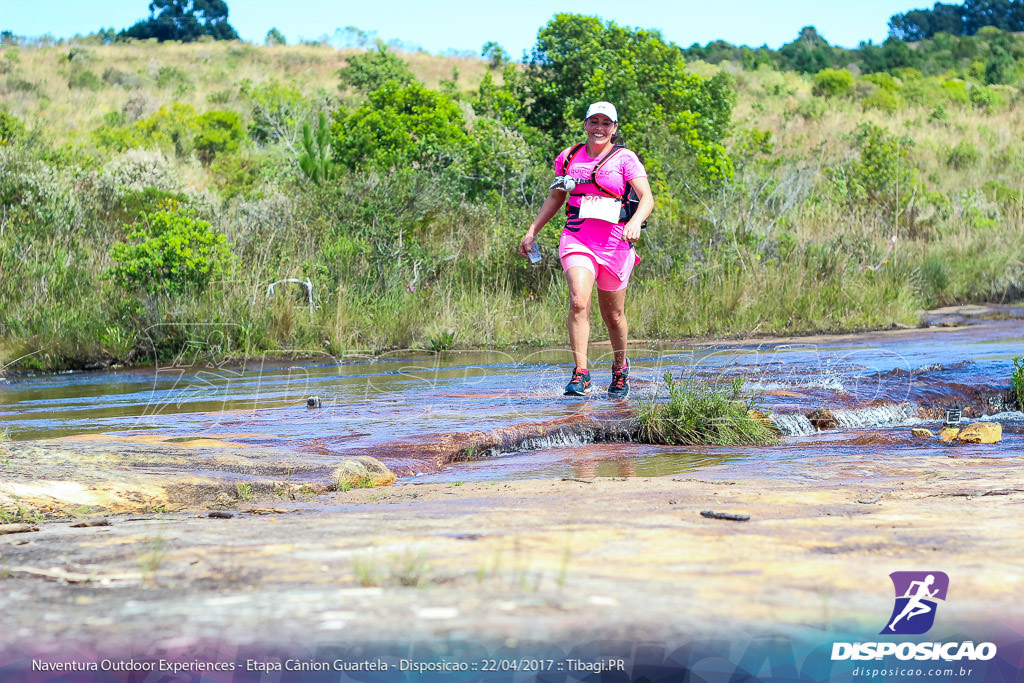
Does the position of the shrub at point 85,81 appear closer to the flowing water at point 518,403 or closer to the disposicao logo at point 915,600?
the flowing water at point 518,403

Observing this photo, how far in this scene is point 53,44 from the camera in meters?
53.2

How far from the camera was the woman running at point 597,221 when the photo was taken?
7523 millimetres

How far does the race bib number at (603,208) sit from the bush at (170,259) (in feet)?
18.8

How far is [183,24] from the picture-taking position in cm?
6356

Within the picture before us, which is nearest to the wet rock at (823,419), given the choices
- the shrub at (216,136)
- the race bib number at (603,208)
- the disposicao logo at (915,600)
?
the race bib number at (603,208)

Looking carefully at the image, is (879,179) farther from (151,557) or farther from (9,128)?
(151,557)

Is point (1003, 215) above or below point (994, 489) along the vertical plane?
above

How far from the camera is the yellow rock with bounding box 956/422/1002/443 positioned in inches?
251

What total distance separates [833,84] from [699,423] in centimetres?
3995

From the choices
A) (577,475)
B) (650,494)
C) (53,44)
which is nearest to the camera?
(650,494)

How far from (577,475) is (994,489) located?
194 centimetres

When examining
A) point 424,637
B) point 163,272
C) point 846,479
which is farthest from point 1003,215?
point 424,637

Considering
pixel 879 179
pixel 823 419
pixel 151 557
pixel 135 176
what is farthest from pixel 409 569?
pixel 879 179

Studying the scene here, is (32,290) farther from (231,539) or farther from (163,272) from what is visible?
(231,539)
